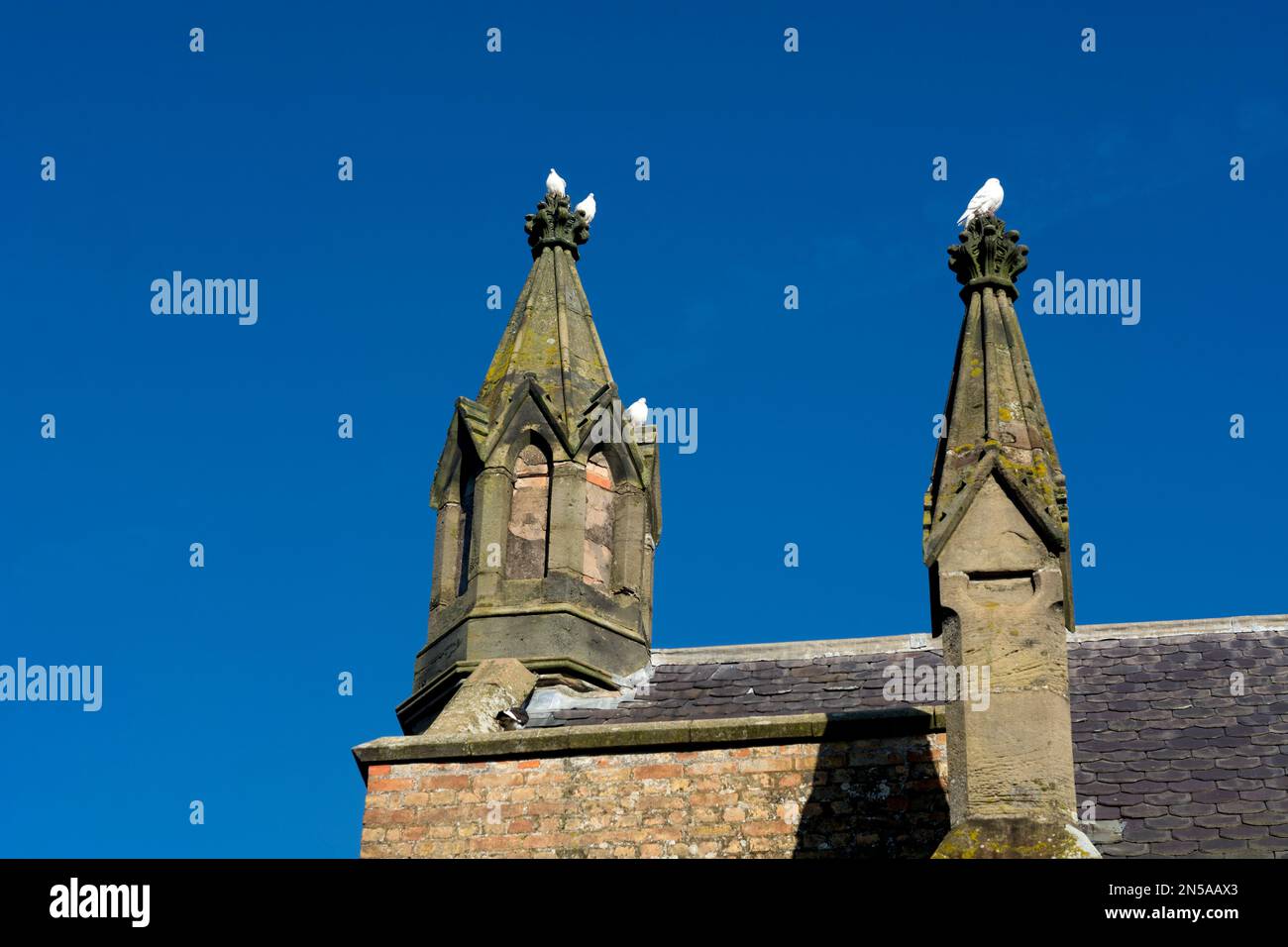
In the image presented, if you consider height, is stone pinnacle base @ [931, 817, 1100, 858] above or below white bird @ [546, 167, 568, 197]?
below

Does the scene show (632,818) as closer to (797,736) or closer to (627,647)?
(797,736)

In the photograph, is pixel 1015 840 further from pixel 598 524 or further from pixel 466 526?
pixel 466 526

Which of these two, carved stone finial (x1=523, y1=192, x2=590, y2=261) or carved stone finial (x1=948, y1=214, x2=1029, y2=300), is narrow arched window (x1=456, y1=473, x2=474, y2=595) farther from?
carved stone finial (x1=948, y1=214, x2=1029, y2=300)

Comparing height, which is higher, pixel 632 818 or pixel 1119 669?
pixel 1119 669

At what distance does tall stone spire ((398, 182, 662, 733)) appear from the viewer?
59.8 feet

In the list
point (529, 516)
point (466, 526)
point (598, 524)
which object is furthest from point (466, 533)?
point (598, 524)

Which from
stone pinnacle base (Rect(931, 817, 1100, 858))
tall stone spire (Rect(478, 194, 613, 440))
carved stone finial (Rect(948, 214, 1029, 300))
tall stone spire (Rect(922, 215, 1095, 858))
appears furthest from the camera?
tall stone spire (Rect(478, 194, 613, 440))

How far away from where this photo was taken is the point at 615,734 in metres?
15.8

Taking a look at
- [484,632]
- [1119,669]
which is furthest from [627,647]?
[1119,669]

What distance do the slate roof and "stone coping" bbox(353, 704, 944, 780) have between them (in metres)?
1.16

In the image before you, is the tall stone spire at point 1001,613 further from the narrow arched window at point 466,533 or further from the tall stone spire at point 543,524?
the narrow arched window at point 466,533

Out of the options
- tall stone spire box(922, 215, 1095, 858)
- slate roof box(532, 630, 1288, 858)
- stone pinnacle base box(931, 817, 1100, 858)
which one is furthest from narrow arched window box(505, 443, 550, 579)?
stone pinnacle base box(931, 817, 1100, 858)
